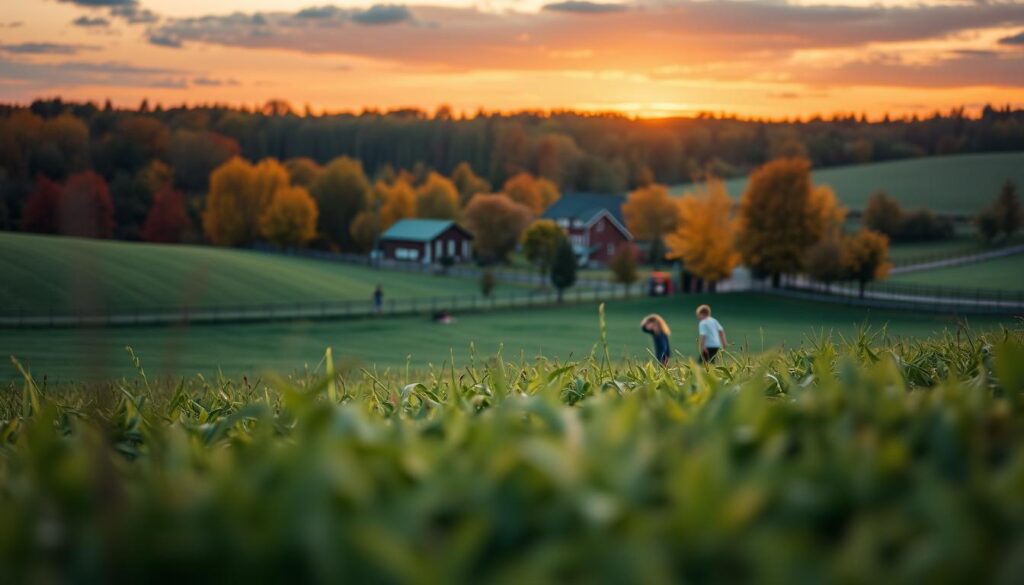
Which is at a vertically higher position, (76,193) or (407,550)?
(76,193)

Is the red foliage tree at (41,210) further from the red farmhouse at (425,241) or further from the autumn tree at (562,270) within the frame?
the autumn tree at (562,270)

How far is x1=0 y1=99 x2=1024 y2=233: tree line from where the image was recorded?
105m

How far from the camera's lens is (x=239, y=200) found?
93.4 metres

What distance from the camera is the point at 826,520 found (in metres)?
2.06

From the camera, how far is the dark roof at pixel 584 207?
96.8 meters

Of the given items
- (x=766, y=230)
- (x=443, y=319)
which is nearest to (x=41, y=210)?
(x=443, y=319)

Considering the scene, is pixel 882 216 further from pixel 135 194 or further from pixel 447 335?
pixel 135 194

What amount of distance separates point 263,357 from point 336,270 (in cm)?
3784

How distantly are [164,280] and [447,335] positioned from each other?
19.1 meters

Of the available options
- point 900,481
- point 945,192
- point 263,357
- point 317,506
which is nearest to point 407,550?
point 317,506

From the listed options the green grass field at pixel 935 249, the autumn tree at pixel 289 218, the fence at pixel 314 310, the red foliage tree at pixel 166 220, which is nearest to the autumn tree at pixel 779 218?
the fence at pixel 314 310

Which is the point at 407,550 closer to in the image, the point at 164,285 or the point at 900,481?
the point at 900,481

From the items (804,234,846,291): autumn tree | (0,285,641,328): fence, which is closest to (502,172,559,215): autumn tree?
(0,285,641,328): fence

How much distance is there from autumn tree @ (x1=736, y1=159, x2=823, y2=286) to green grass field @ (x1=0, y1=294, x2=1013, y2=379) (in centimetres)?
266
